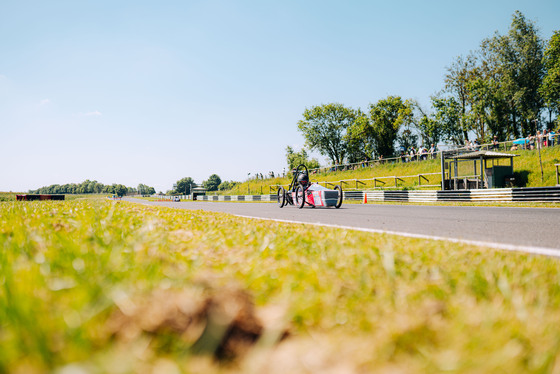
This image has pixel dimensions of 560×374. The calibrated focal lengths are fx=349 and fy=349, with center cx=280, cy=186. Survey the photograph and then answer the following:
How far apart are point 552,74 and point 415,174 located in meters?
25.7

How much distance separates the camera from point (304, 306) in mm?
1846

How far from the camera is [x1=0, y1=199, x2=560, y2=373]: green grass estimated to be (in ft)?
4.09

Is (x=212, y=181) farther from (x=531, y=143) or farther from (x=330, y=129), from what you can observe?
(x=531, y=143)

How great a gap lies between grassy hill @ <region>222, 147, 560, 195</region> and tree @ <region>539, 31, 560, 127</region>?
79.3 feet

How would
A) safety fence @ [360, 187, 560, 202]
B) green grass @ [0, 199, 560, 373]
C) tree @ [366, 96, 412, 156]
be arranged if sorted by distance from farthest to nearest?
tree @ [366, 96, 412, 156], safety fence @ [360, 187, 560, 202], green grass @ [0, 199, 560, 373]

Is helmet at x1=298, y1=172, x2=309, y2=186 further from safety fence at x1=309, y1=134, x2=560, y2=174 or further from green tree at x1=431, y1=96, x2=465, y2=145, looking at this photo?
green tree at x1=431, y1=96, x2=465, y2=145

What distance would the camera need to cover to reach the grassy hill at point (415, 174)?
23641 millimetres

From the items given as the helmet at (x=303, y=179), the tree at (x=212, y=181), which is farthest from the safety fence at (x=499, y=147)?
the tree at (x=212, y=181)

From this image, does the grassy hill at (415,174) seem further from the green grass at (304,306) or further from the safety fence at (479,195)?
the green grass at (304,306)

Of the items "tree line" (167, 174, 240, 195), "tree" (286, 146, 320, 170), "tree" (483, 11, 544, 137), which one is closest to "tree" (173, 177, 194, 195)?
"tree line" (167, 174, 240, 195)

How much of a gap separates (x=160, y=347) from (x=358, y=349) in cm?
78

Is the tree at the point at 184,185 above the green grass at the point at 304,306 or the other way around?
above

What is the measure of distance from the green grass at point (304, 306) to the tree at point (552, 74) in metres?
52.0

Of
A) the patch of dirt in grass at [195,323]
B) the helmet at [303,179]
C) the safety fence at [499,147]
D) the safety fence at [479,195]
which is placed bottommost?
the safety fence at [479,195]
